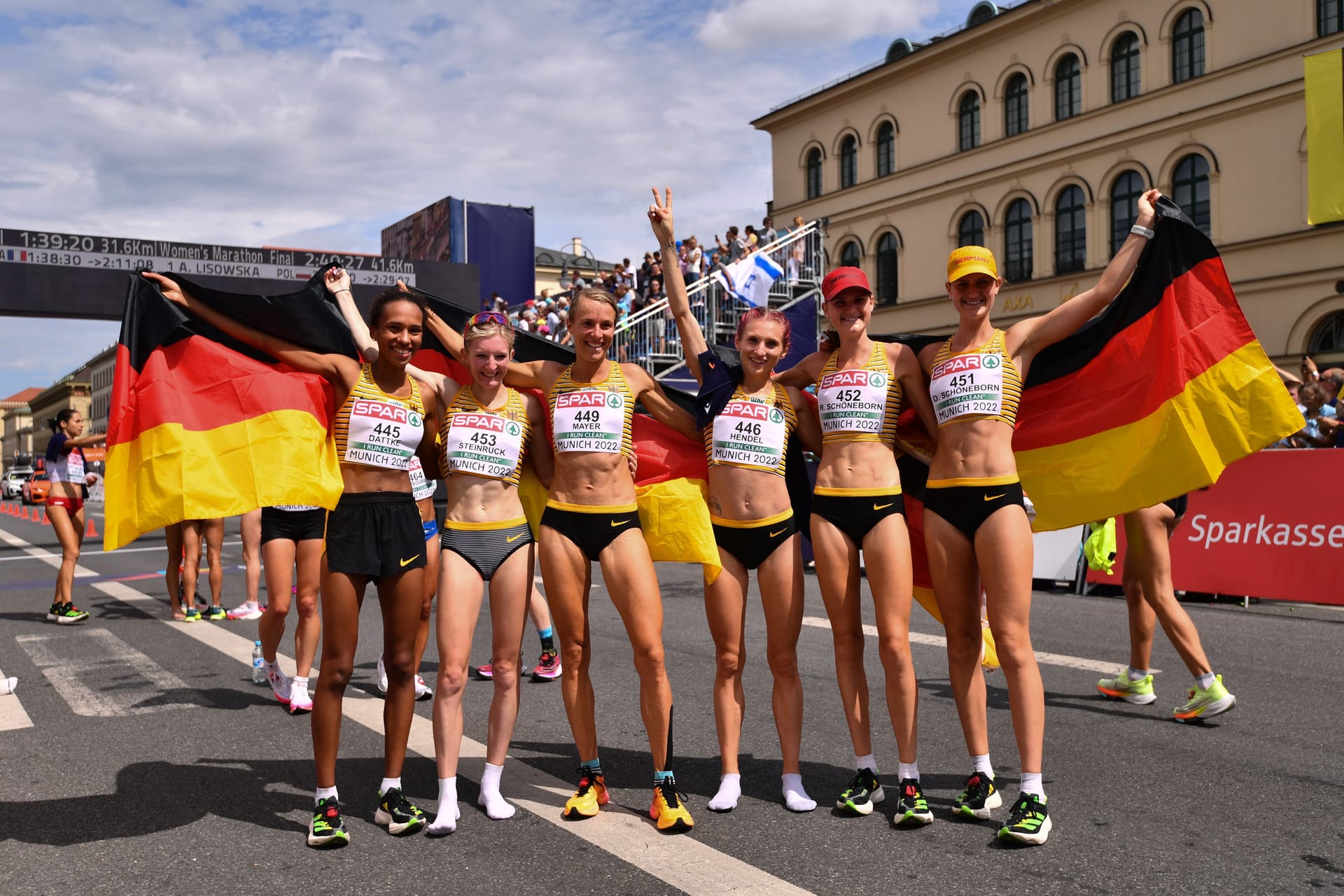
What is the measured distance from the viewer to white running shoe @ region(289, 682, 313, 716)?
6602 millimetres

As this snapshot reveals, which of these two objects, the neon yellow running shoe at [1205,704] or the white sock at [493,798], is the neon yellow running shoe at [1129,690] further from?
the white sock at [493,798]

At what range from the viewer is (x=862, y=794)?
15.2ft

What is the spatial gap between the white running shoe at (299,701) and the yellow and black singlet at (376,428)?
8.25ft

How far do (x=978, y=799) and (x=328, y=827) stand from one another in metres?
2.64

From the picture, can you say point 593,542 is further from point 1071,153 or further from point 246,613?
point 1071,153

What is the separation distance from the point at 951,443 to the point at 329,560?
2.67m

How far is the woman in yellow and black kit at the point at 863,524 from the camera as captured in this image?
4633mm

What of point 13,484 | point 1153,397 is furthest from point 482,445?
point 13,484

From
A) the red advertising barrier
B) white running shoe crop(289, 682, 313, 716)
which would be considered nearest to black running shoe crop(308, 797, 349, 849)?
white running shoe crop(289, 682, 313, 716)

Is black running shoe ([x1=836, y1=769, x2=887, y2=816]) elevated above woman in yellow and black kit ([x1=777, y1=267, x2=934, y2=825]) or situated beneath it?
situated beneath

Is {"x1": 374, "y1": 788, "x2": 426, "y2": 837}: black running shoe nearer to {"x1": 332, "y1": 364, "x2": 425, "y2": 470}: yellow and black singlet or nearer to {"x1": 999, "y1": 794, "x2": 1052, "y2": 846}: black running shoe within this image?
{"x1": 332, "y1": 364, "x2": 425, "y2": 470}: yellow and black singlet

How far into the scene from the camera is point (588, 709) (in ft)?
15.6

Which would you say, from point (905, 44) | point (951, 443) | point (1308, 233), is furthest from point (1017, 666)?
point (905, 44)

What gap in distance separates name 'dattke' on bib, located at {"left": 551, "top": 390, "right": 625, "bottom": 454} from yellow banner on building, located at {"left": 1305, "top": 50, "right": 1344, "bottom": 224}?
604 inches
